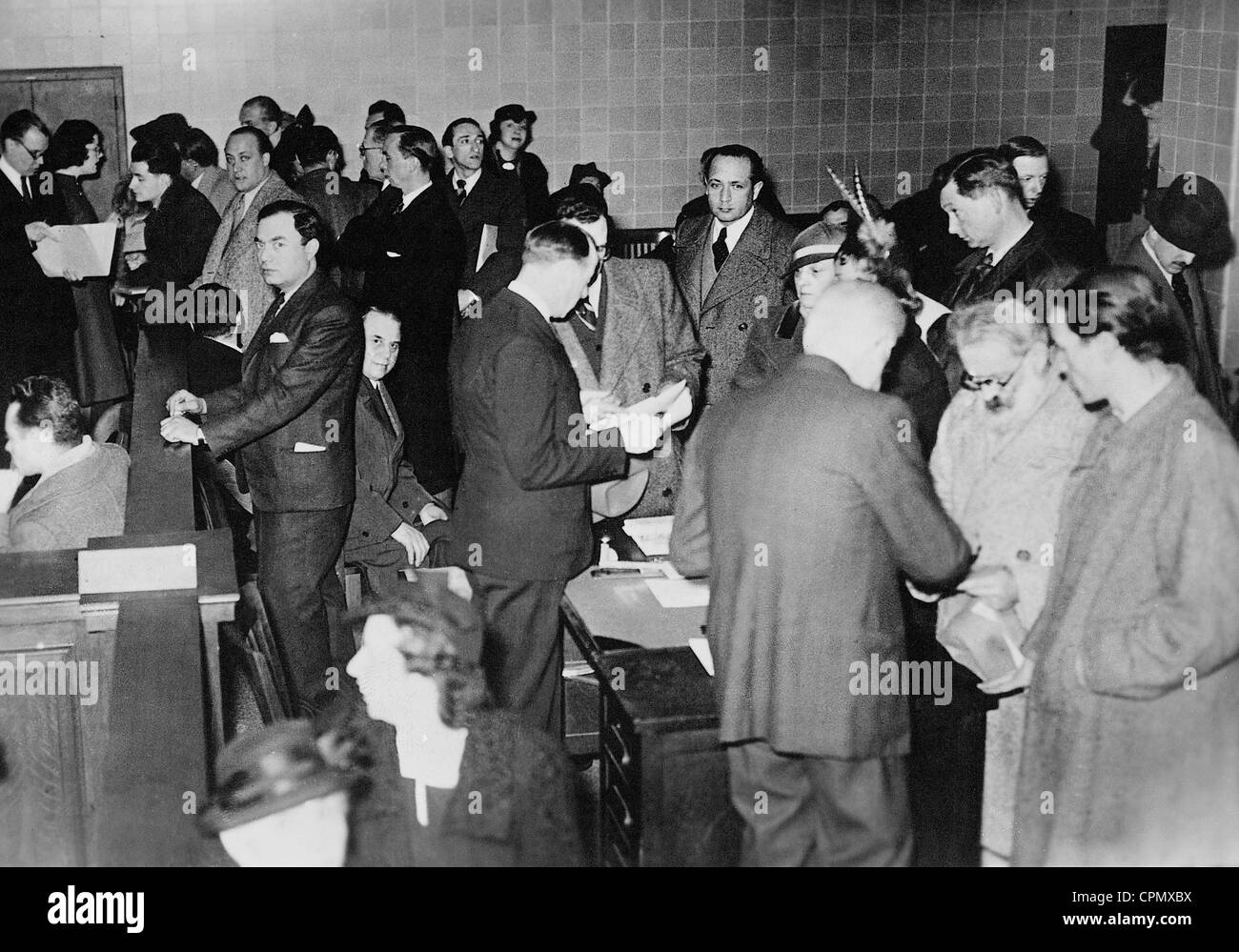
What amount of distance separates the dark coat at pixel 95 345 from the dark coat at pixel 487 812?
14.3ft

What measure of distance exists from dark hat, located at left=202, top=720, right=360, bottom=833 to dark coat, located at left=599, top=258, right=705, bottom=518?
1970mm

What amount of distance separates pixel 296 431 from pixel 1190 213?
9.54 ft

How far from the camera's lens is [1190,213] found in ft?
15.0

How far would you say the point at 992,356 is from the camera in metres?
3.19

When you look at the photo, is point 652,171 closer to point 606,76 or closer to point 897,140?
point 606,76

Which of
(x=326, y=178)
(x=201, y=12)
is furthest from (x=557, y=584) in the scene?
(x=201, y=12)

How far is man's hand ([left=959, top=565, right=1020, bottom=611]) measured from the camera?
3.07m

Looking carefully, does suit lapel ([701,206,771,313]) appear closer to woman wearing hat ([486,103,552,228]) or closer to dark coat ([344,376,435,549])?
dark coat ([344,376,435,549])

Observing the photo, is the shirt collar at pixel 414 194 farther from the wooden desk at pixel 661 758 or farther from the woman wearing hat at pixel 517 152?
the wooden desk at pixel 661 758

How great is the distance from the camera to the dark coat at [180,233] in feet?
20.2

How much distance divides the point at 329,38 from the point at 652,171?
2129 mm

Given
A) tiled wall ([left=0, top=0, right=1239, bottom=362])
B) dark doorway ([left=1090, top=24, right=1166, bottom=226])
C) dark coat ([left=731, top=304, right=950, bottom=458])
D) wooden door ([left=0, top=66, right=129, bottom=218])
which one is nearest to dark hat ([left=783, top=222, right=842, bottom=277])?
dark coat ([left=731, top=304, right=950, bottom=458])

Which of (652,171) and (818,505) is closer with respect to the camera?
(818,505)

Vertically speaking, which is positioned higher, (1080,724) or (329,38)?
(329,38)
